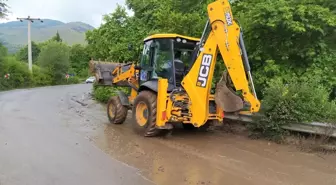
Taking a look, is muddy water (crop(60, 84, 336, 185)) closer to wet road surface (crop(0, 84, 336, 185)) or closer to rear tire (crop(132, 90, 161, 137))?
wet road surface (crop(0, 84, 336, 185))

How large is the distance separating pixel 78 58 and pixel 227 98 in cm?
6067

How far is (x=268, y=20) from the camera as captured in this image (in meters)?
9.69

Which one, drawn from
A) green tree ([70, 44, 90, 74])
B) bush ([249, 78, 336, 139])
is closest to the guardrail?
bush ([249, 78, 336, 139])

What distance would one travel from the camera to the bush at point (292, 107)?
8.16m

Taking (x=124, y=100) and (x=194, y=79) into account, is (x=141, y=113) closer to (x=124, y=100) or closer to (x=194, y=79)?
(x=124, y=100)

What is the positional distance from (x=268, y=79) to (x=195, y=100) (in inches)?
107

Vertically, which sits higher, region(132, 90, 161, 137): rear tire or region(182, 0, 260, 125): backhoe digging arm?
region(182, 0, 260, 125): backhoe digging arm

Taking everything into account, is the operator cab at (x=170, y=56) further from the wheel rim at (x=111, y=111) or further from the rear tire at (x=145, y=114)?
the wheel rim at (x=111, y=111)

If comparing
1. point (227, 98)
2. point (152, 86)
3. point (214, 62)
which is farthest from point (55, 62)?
point (227, 98)

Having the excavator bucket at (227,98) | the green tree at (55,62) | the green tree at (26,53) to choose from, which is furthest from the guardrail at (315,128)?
the green tree at (26,53)

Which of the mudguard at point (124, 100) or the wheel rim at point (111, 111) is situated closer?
the mudguard at point (124, 100)

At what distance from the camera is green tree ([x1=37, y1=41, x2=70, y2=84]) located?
49250mm

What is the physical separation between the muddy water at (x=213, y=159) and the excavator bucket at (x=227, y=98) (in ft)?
3.00

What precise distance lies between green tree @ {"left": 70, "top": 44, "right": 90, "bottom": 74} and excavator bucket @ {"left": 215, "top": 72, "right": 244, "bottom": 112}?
58421 mm
